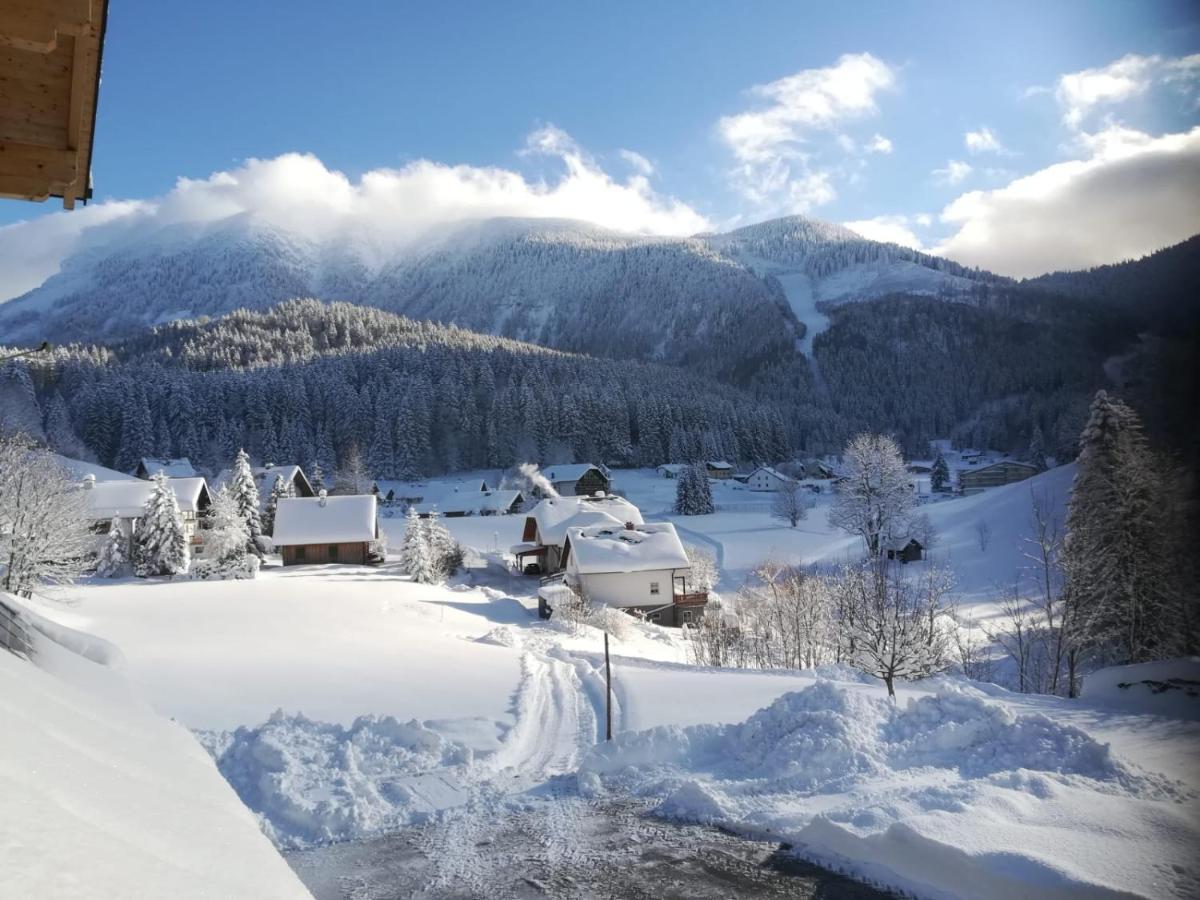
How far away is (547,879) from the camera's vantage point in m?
7.93

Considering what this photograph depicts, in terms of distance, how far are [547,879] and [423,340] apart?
146 m

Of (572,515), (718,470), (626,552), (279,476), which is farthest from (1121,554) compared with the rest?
(718,470)

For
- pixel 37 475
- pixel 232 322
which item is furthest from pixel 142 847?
pixel 232 322

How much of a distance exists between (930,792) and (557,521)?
4375 centimetres

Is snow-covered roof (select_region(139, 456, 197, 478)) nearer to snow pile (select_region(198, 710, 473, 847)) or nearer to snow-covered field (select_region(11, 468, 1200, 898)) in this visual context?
snow-covered field (select_region(11, 468, 1200, 898))

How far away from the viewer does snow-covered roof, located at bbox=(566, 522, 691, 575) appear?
4125 cm

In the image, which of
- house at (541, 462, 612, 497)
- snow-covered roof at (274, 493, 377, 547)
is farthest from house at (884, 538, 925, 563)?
house at (541, 462, 612, 497)

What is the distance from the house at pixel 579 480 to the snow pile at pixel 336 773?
282 feet

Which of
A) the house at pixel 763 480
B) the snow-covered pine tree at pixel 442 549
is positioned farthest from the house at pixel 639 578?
the house at pixel 763 480

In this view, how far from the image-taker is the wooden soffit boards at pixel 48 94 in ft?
13.0

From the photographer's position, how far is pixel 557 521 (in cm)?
5194

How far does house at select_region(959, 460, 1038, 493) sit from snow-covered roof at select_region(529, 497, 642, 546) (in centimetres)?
6485

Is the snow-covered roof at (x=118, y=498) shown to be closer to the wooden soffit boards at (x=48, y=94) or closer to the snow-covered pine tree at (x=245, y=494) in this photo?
the snow-covered pine tree at (x=245, y=494)

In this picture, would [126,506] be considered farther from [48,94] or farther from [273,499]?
[48,94]
